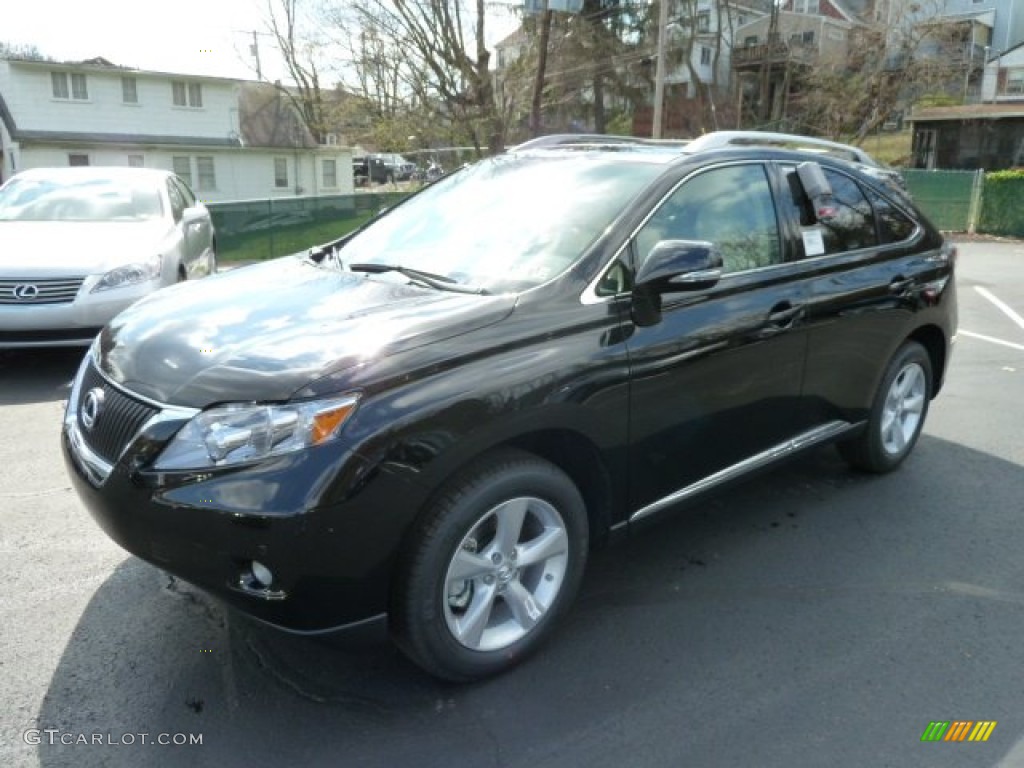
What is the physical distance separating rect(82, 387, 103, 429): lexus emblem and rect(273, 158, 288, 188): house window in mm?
38654

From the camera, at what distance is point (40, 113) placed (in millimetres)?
32219

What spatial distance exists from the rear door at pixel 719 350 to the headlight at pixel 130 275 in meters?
4.68

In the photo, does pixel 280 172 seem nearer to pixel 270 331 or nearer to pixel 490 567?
pixel 270 331

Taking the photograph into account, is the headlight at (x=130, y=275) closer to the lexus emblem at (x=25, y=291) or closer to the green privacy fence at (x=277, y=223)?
the lexus emblem at (x=25, y=291)

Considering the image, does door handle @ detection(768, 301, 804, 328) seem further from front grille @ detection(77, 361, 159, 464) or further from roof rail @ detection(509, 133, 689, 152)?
front grille @ detection(77, 361, 159, 464)

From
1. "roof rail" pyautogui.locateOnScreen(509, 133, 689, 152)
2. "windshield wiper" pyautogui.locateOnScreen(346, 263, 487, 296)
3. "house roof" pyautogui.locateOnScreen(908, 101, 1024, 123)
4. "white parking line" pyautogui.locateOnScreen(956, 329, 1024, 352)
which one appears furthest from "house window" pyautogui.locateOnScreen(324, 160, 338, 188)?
"windshield wiper" pyautogui.locateOnScreen(346, 263, 487, 296)

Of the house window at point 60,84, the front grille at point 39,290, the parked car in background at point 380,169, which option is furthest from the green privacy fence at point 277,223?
the parked car in background at point 380,169

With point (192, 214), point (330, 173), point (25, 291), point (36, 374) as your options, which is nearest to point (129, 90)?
point (330, 173)

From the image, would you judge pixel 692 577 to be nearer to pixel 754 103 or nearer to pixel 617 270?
pixel 617 270

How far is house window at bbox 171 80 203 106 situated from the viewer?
35.0m

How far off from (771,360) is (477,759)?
2072 mm

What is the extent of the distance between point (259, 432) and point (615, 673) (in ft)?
4.76

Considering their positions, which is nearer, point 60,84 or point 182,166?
point 60,84

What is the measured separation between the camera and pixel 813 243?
154 inches
